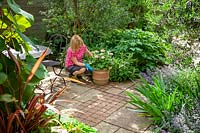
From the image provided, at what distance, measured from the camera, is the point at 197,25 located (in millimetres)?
3117

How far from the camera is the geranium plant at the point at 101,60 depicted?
4.85 metres

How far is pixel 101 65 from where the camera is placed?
4859mm

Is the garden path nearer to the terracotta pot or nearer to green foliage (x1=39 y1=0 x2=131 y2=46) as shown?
the terracotta pot

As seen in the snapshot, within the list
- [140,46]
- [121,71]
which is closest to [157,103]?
[121,71]

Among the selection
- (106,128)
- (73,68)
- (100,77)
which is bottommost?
(106,128)

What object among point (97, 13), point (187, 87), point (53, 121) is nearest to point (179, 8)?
point (187, 87)

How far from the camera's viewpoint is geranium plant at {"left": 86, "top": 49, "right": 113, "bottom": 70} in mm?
4852

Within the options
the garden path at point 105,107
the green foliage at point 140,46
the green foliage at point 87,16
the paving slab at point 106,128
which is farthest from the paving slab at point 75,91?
the green foliage at point 87,16

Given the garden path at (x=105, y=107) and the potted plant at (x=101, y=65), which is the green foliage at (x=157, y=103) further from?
the potted plant at (x=101, y=65)

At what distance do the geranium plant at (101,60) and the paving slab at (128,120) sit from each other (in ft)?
4.03

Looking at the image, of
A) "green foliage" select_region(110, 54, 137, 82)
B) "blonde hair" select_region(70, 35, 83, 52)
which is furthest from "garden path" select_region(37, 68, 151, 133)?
"blonde hair" select_region(70, 35, 83, 52)

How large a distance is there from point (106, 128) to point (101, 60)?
1.84 meters

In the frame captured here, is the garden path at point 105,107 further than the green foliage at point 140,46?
No

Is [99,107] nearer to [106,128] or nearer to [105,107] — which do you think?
[105,107]
